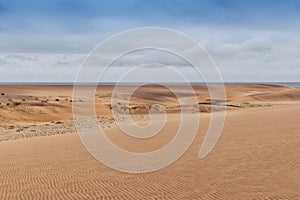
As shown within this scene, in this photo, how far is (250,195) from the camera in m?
9.23

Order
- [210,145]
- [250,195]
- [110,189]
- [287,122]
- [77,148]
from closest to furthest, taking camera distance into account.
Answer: [250,195]
[110,189]
[210,145]
[77,148]
[287,122]

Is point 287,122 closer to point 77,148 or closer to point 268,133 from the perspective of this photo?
point 268,133

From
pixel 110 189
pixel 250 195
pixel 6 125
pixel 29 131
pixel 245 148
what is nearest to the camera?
pixel 250 195

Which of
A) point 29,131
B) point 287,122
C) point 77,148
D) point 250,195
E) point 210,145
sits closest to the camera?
point 250,195

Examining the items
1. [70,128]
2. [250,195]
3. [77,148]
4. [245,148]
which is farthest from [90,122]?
[250,195]

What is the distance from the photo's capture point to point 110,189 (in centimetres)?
1038

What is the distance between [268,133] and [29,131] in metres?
16.9

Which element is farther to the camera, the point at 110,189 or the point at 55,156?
the point at 55,156

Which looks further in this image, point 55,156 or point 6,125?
point 6,125

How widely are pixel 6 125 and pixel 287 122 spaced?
2101 cm

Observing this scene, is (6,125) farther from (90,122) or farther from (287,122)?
(287,122)

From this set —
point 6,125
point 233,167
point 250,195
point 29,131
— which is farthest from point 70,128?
point 250,195

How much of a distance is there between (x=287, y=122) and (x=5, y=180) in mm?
16265

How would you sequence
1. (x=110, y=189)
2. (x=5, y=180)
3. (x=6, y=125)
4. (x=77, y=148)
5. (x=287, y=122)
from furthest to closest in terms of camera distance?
(x=6, y=125) → (x=287, y=122) → (x=77, y=148) → (x=5, y=180) → (x=110, y=189)
